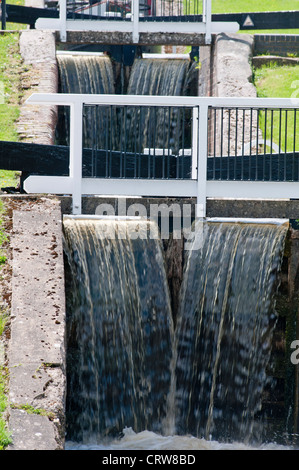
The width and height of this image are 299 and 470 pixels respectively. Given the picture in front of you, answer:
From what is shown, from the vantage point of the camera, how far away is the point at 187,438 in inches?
410

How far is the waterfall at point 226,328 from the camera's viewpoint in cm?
1030

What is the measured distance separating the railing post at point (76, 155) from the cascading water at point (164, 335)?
1.71 feet

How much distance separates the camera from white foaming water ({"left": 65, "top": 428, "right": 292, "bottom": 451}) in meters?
9.96

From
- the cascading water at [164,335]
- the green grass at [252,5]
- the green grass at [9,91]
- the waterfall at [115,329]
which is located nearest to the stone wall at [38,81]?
the green grass at [9,91]

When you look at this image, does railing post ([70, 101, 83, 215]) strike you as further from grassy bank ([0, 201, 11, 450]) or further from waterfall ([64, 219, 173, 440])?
grassy bank ([0, 201, 11, 450])

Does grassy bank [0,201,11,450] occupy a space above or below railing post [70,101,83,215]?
below

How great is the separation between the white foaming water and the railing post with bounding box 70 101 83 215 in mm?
2638

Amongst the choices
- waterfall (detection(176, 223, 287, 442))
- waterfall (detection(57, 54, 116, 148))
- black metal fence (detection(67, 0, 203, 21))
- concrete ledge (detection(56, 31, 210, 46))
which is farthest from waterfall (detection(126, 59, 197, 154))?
waterfall (detection(176, 223, 287, 442))

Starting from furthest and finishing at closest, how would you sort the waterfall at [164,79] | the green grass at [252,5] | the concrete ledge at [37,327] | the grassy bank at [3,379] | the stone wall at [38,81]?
1. the green grass at [252,5]
2. the waterfall at [164,79]
3. the stone wall at [38,81]
4. the concrete ledge at [37,327]
5. the grassy bank at [3,379]

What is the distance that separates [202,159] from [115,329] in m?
2.28

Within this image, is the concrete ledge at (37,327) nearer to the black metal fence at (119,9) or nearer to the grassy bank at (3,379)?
the grassy bank at (3,379)

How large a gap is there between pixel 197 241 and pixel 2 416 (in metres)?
3.86

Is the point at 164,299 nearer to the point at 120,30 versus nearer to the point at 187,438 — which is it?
the point at 187,438

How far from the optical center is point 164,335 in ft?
34.1
